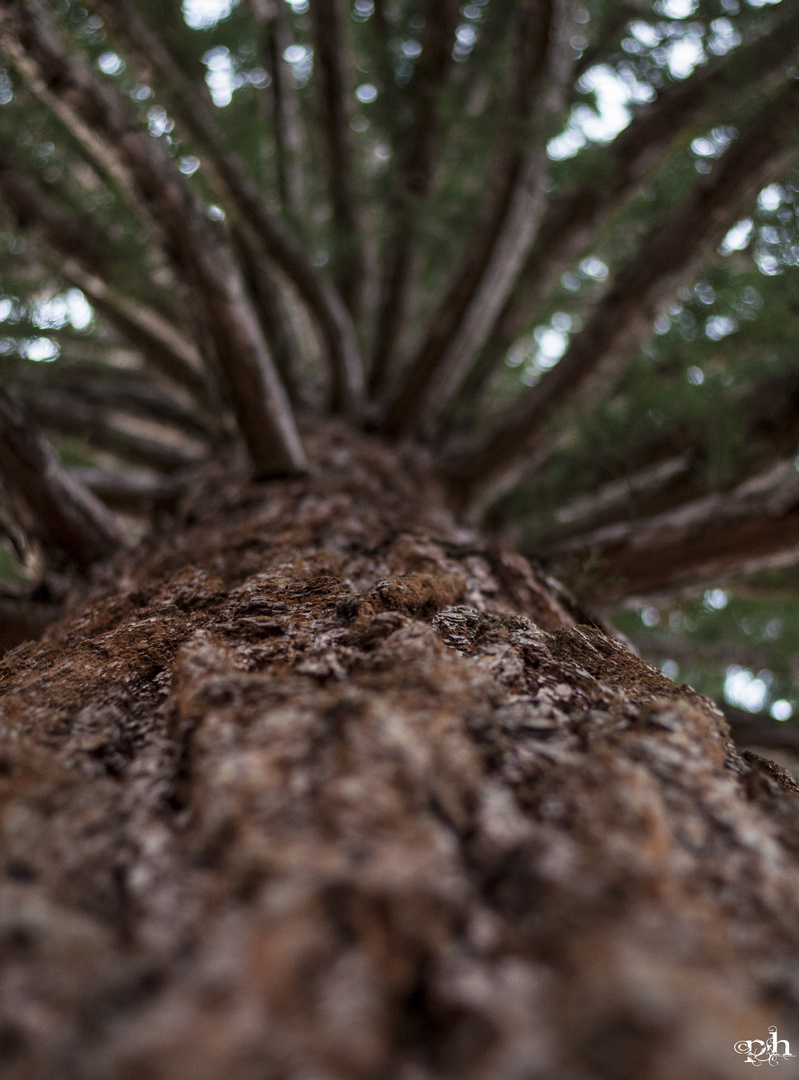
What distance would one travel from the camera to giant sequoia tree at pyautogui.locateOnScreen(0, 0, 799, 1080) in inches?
20.2

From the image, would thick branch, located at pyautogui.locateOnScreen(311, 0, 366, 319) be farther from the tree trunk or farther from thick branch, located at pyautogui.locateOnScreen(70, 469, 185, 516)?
the tree trunk

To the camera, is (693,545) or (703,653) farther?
(703,653)

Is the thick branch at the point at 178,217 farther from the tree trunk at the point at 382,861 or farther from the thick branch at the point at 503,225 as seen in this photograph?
the tree trunk at the point at 382,861

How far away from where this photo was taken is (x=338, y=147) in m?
3.16

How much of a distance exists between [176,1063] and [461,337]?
2.52 m

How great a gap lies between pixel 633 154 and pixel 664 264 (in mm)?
729

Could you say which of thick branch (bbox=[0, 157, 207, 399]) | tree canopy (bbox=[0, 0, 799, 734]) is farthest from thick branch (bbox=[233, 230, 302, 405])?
thick branch (bbox=[0, 157, 207, 399])

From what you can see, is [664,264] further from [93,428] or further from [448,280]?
[93,428]

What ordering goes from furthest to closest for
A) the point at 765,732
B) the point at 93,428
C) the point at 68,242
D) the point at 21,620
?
the point at 93,428, the point at 68,242, the point at 765,732, the point at 21,620

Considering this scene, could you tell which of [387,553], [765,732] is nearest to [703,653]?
[765,732]

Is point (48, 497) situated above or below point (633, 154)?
below

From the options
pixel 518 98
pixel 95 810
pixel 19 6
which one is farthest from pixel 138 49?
pixel 95 810

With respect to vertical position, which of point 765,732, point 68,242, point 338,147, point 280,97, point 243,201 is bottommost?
point 765,732

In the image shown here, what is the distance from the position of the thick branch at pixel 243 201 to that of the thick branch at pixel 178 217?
0.99ft
